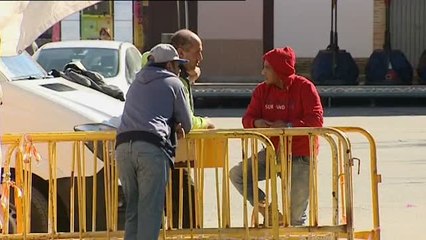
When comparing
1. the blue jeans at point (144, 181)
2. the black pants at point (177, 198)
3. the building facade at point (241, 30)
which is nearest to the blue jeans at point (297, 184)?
the black pants at point (177, 198)

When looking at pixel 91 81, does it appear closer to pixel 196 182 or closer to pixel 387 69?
pixel 196 182

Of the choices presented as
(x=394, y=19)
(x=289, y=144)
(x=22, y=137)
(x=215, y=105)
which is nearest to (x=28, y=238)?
(x=22, y=137)

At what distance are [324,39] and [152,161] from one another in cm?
1723

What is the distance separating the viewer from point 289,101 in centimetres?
696

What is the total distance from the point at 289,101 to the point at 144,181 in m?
1.40

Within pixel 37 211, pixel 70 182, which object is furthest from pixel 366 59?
pixel 70 182

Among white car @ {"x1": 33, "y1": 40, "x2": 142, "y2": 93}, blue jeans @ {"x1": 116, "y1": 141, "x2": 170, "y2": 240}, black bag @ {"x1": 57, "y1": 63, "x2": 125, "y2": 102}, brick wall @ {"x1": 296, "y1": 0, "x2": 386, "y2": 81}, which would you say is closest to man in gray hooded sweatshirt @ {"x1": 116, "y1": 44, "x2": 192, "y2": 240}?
blue jeans @ {"x1": 116, "y1": 141, "x2": 170, "y2": 240}

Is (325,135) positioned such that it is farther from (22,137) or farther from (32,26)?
(32,26)

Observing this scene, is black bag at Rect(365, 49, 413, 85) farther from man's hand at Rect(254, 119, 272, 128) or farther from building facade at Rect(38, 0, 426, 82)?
man's hand at Rect(254, 119, 272, 128)

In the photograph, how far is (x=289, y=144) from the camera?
6.70m

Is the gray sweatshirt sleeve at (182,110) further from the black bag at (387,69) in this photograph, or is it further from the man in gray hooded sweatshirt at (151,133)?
the black bag at (387,69)

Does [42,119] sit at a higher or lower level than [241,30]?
lower

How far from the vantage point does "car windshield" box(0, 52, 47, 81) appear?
7834 millimetres

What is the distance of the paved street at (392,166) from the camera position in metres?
9.23
